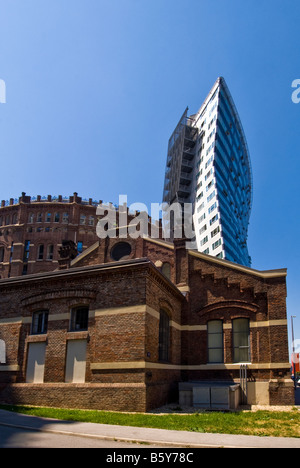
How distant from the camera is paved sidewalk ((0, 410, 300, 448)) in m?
9.42

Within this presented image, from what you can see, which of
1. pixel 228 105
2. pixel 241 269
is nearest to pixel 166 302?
pixel 241 269

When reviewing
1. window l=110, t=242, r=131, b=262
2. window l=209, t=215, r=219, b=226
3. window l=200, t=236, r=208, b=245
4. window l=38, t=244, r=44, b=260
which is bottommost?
window l=110, t=242, r=131, b=262

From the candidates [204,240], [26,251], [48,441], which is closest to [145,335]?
[48,441]

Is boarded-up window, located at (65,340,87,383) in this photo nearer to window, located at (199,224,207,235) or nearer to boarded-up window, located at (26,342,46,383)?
boarded-up window, located at (26,342,46,383)

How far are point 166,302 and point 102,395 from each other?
5.69 metres

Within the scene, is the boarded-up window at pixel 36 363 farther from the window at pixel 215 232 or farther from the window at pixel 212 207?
the window at pixel 212 207

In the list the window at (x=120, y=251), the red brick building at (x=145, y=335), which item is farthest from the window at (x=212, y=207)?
the red brick building at (x=145, y=335)

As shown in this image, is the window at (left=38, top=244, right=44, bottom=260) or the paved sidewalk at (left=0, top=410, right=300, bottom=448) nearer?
the paved sidewalk at (left=0, top=410, right=300, bottom=448)

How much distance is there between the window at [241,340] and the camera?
21406 mm

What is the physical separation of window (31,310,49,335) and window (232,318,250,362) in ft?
33.3

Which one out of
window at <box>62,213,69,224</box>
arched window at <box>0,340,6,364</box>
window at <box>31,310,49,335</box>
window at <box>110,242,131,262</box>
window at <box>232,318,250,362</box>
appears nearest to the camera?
window at <box>31,310,49,335</box>

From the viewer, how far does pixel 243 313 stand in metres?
21.9

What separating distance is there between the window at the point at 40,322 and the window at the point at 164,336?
18.1ft

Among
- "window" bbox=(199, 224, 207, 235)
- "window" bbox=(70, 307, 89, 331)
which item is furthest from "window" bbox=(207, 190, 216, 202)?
"window" bbox=(70, 307, 89, 331)
